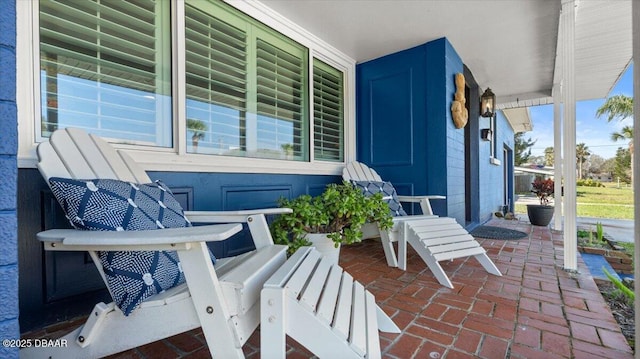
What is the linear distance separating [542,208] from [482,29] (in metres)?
3.06

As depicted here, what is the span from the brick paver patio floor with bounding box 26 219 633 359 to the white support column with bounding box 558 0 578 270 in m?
0.23

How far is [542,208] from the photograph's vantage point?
176 inches

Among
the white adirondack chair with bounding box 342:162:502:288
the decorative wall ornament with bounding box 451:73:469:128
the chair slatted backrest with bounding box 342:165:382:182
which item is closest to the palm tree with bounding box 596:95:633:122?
the decorative wall ornament with bounding box 451:73:469:128

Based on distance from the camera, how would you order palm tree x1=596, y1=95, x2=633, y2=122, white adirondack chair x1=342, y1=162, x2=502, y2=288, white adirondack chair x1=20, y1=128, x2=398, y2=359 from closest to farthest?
white adirondack chair x1=20, y1=128, x2=398, y2=359 → white adirondack chair x1=342, y1=162, x2=502, y2=288 → palm tree x1=596, y1=95, x2=633, y2=122

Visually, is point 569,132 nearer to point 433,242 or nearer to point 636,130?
point 433,242

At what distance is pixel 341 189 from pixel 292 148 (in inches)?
33.4

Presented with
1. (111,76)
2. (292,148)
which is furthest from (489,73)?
(111,76)

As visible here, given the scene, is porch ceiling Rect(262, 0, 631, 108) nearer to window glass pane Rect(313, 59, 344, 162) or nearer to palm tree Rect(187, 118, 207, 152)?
window glass pane Rect(313, 59, 344, 162)

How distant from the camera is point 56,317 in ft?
4.79

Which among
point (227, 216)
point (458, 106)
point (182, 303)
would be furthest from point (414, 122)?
point (182, 303)

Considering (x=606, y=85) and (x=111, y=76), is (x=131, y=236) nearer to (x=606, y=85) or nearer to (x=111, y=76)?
(x=111, y=76)

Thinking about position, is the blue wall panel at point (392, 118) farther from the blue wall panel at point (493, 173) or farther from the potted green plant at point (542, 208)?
the potted green plant at point (542, 208)

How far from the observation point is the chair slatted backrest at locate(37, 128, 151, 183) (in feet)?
3.87

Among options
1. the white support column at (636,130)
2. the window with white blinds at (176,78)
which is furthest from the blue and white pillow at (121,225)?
the white support column at (636,130)
